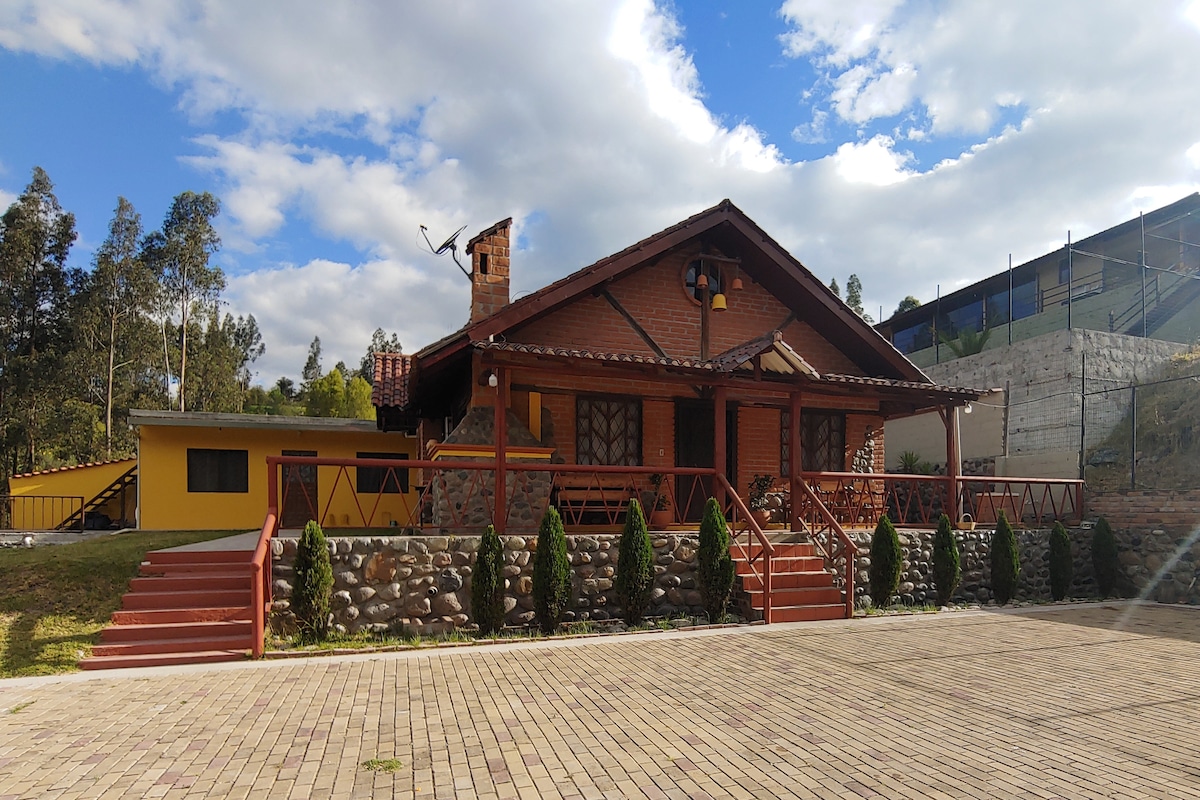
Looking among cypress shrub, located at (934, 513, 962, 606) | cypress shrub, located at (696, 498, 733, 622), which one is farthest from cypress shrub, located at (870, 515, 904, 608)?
cypress shrub, located at (696, 498, 733, 622)

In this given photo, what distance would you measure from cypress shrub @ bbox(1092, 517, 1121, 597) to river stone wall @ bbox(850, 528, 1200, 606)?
0.26m

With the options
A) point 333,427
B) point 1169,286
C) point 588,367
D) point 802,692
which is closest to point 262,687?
point 802,692

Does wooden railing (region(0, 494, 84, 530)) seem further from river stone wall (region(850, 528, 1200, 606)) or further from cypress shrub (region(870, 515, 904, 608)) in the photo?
river stone wall (region(850, 528, 1200, 606))

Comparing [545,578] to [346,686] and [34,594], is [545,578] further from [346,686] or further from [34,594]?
[34,594]

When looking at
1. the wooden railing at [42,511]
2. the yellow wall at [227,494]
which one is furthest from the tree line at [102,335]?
the yellow wall at [227,494]

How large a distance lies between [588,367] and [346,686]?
517 centimetres

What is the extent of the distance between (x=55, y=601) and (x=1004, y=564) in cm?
1342

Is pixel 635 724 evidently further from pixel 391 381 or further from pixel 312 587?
pixel 391 381

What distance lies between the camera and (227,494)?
699 inches

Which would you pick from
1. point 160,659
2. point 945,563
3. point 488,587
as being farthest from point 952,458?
point 160,659

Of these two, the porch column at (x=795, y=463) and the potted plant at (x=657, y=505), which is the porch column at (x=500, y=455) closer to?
the potted plant at (x=657, y=505)

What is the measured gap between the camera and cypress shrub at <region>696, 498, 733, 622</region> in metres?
9.28

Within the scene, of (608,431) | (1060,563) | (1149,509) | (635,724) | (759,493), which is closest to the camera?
(635,724)

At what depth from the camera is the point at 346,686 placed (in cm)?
631
